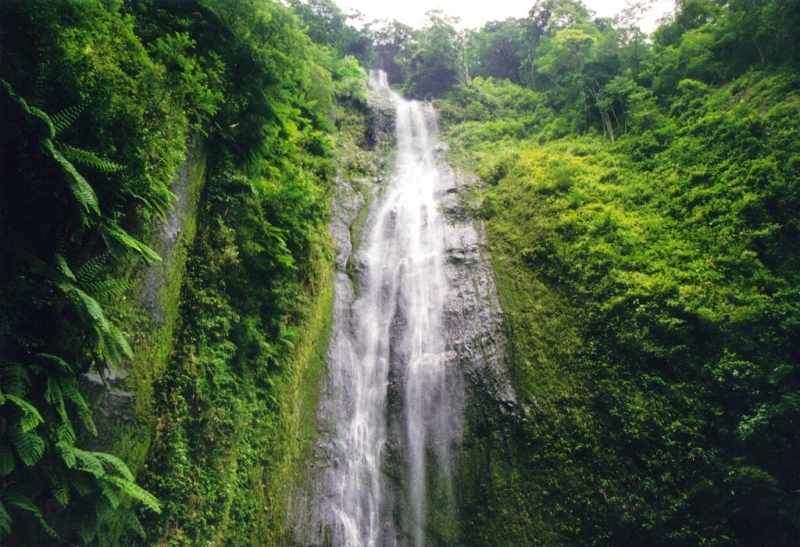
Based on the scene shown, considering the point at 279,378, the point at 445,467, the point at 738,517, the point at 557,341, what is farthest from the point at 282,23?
the point at 738,517

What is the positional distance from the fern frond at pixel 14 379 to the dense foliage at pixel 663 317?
813cm

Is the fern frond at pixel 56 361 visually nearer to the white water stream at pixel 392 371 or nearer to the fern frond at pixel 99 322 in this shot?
the fern frond at pixel 99 322

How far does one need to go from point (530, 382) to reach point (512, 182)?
7.53 metres

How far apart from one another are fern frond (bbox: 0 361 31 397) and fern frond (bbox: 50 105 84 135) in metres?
2.03

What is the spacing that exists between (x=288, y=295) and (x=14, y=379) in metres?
5.67

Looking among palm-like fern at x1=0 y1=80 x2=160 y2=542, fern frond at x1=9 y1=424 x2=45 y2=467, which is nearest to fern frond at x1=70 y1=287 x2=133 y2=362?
palm-like fern at x1=0 y1=80 x2=160 y2=542

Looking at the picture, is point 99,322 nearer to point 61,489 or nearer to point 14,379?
point 14,379

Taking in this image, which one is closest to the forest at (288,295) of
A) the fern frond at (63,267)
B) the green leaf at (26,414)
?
the green leaf at (26,414)

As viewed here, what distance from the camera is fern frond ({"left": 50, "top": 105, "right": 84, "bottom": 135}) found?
3.68 metres

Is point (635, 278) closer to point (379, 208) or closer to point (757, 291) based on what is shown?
point (757, 291)

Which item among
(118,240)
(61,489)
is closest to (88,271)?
(118,240)

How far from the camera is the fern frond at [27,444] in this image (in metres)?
3.12

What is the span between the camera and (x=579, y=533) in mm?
7801

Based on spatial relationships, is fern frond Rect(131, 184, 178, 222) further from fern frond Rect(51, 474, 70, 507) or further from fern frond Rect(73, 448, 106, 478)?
fern frond Rect(51, 474, 70, 507)
